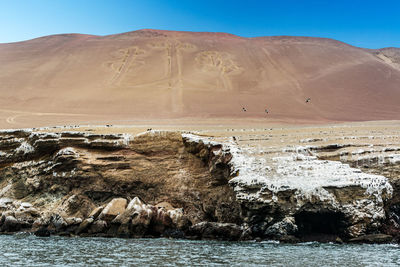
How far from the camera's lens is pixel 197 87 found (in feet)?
221

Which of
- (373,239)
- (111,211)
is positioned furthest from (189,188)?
(373,239)

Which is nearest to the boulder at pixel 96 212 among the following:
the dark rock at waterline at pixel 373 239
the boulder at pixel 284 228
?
the boulder at pixel 284 228

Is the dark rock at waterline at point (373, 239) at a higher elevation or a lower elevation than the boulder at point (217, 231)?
higher

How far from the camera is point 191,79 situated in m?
70.9

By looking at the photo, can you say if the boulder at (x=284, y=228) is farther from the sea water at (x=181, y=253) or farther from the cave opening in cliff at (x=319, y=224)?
the sea water at (x=181, y=253)

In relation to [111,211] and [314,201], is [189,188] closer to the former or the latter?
[111,211]

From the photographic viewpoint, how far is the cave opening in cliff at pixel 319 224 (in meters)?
17.8


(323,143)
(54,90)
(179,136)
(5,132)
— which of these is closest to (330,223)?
(323,143)

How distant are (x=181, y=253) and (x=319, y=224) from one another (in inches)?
272

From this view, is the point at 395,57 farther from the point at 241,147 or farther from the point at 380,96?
the point at 241,147

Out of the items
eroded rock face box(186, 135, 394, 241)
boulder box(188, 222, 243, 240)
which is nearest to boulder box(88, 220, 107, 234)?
boulder box(188, 222, 243, 240)

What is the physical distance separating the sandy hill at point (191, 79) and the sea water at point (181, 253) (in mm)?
32537

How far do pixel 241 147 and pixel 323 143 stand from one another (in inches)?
176

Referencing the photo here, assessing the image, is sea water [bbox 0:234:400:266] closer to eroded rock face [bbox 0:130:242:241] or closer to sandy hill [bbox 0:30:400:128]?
eroded rock face [bbox 0:130:242:241]
